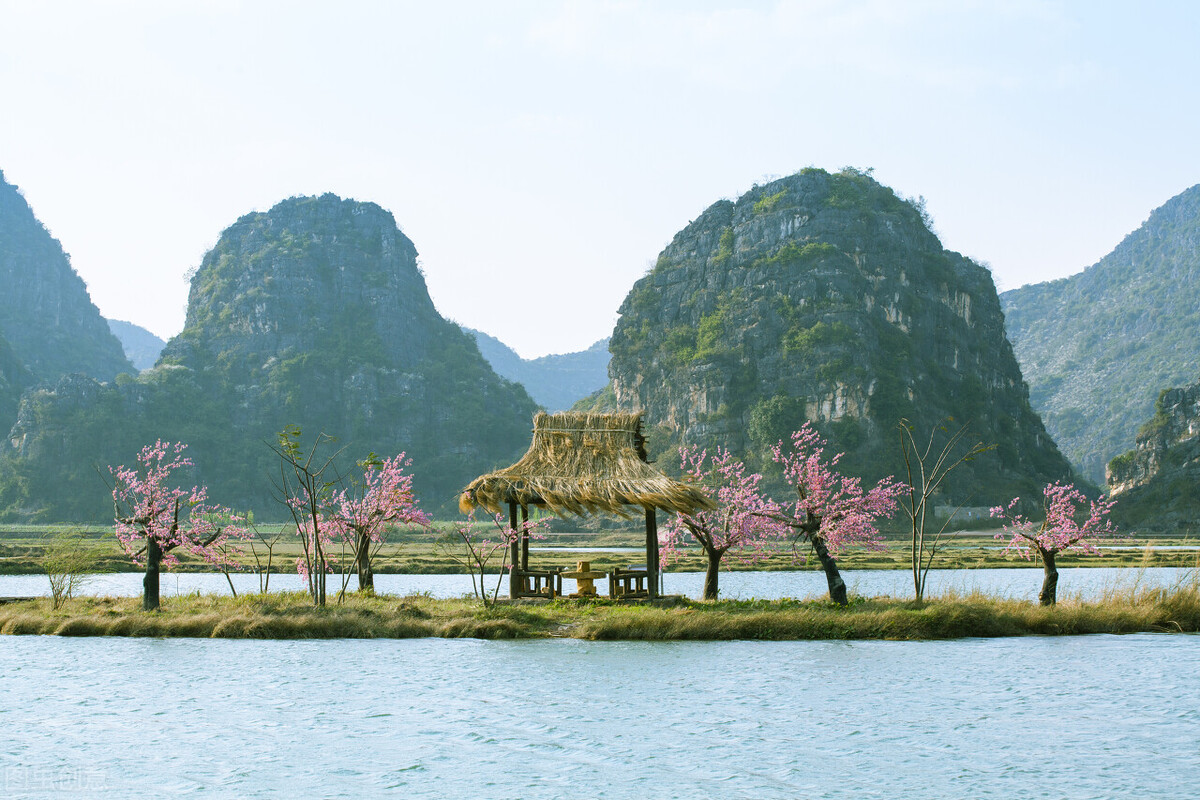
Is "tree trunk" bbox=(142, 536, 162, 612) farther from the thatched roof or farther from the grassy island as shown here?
the thatched roof

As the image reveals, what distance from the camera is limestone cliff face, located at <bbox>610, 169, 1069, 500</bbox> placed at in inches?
4980

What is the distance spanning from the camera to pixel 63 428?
5561 inches

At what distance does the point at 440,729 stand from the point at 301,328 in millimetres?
170059

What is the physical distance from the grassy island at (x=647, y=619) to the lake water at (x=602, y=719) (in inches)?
16.2

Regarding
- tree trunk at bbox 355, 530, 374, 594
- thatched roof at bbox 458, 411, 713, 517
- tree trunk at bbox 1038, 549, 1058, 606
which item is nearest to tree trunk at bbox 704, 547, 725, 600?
thatched roof at bbox 458, 411, 713, 517

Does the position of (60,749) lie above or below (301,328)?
below

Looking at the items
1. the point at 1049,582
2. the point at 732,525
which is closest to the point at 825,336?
Result: the point at 1049,582

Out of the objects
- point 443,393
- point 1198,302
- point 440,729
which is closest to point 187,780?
point 440,729

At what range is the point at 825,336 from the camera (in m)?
130

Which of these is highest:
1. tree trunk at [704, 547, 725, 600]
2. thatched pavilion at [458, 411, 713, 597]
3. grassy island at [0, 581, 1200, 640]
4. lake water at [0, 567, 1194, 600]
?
thatched pavilion at [458, 411, 713, 597]

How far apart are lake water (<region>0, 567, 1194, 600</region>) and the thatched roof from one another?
11704mm

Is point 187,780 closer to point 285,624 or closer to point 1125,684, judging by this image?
point 285,624

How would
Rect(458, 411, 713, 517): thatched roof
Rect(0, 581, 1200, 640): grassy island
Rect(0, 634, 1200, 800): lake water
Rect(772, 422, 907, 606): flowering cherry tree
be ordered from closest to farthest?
Rect(0, 634, 1200, 800): lake water < Rect(0, 581, 1200, 640): grassy island < Rect(458, 411, 713, 517): thatched roof < Rect(772, 422, 907, 606): flowering cherry tree

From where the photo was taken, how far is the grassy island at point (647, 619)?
20672 millimetres
